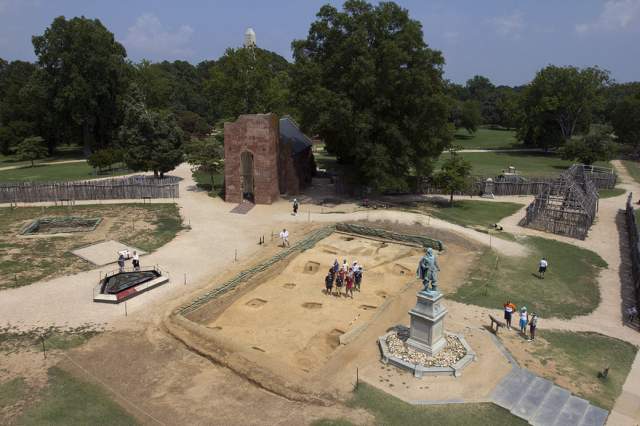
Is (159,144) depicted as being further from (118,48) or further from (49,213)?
(118,48)

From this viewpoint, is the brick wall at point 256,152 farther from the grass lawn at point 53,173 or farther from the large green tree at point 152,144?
the grass lawn at point 53,173

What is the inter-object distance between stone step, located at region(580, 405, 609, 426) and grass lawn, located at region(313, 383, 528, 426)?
6.71 ft

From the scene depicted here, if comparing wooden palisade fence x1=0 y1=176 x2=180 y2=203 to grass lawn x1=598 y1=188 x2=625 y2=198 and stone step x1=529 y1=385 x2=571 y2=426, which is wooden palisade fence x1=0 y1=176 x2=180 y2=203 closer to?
stone step x1=529 y1=385 x2=571 y2=426

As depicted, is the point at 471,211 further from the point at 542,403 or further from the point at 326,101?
the point at 542,403

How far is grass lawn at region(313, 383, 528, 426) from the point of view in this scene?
14508 mm

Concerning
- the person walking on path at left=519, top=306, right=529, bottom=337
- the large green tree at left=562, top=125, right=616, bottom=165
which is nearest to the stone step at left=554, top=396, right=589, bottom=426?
the person walking on path at left=519, top=306, right=529, bottom=337

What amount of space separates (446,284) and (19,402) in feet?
69.3

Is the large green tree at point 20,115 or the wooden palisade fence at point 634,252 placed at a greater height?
the large green tree at point 20,115

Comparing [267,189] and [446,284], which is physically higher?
[267,189]

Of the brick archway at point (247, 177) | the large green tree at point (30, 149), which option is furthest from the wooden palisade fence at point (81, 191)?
the large green tree at point (30, 149)

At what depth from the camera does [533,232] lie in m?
36.7

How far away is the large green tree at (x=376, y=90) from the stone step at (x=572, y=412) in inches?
1122

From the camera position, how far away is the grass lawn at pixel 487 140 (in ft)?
323

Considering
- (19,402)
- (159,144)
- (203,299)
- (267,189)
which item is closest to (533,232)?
(267,189)
